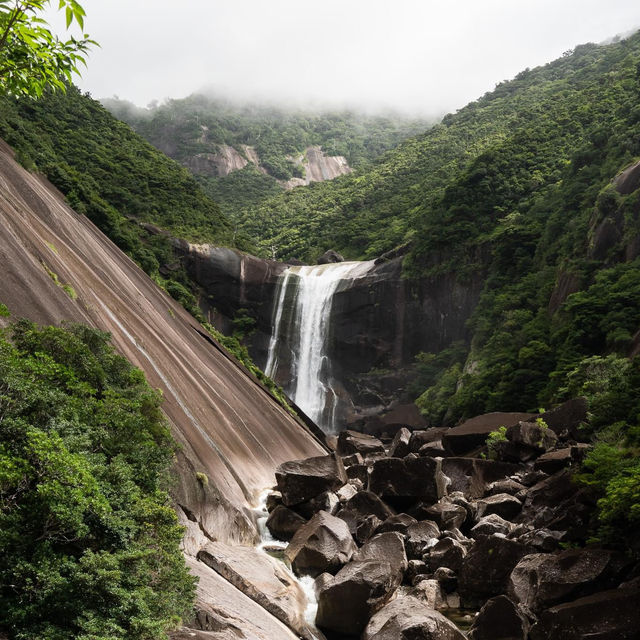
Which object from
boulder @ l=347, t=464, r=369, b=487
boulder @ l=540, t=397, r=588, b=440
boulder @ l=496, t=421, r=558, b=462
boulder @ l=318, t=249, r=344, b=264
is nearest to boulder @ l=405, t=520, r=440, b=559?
boulder @ l=347, t=464, r=369, b=487

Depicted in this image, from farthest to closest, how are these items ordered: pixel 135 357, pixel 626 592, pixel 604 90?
pixel 604 90
pixel 135 357
pixel 626 592

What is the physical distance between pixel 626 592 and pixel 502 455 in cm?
1122

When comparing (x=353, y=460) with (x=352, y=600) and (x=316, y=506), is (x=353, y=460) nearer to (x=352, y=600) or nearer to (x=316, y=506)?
(x=316, y=506)

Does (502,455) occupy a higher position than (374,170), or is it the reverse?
(374,170)

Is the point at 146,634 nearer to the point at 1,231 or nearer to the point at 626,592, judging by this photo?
the point at 626,592

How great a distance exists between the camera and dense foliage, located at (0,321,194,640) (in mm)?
5176

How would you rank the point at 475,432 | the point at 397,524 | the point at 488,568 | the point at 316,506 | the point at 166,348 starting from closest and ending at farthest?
1. the point at 488,568
2. the point at 397,524
3. the point at 316,506
4. the point at 166,348
5. the point at 475,432

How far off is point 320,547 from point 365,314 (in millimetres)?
31431

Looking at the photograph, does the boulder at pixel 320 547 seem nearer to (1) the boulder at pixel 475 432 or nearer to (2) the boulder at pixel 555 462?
(2) the boulder at pixel 555 462

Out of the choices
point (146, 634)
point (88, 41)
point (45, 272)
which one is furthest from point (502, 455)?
point (88, 41)

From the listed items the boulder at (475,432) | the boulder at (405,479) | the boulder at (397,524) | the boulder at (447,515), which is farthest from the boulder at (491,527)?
the boulder at (475,432)

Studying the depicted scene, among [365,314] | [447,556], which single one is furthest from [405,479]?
[365,314]

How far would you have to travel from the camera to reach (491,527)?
45.6 feet

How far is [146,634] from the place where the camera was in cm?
554
